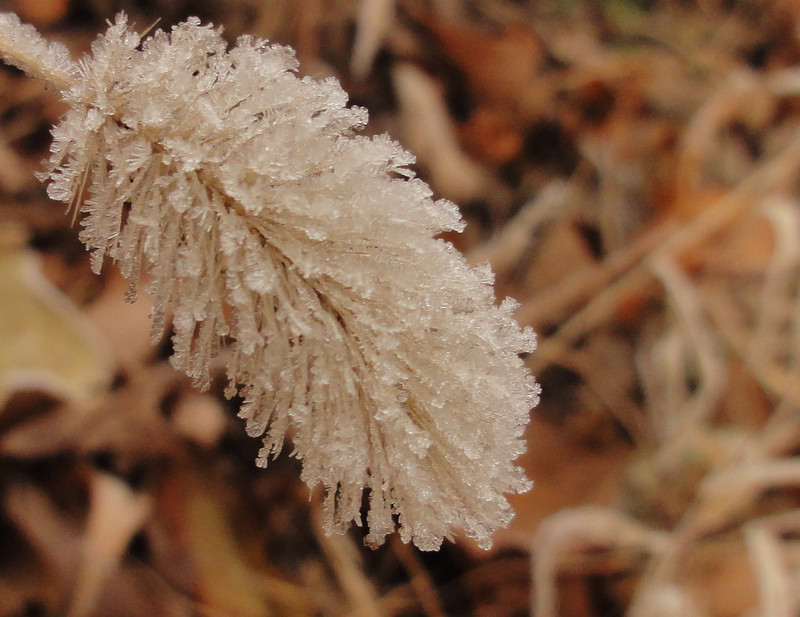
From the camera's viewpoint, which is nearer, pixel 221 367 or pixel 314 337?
pixel 314 337

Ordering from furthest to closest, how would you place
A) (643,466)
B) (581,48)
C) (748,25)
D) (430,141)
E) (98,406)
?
(748,25) → (581,48) → (430,141) → (643,466) → (98,406)

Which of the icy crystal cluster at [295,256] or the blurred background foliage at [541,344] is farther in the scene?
the blurred background foliage at [541,344]

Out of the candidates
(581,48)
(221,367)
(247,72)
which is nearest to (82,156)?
(247,72)

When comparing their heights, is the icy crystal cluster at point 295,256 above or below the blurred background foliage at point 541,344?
below

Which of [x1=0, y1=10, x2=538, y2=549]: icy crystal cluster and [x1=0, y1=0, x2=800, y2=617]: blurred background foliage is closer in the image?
[x1=0, y1=10, x2=538, y2=549]: icy crystal cluster

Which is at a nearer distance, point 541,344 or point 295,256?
point 295,256

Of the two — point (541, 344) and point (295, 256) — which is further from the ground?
point (541, 344)

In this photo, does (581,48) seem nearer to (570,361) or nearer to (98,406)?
(570,361)

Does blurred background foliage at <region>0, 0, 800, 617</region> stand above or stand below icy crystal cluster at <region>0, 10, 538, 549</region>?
above
